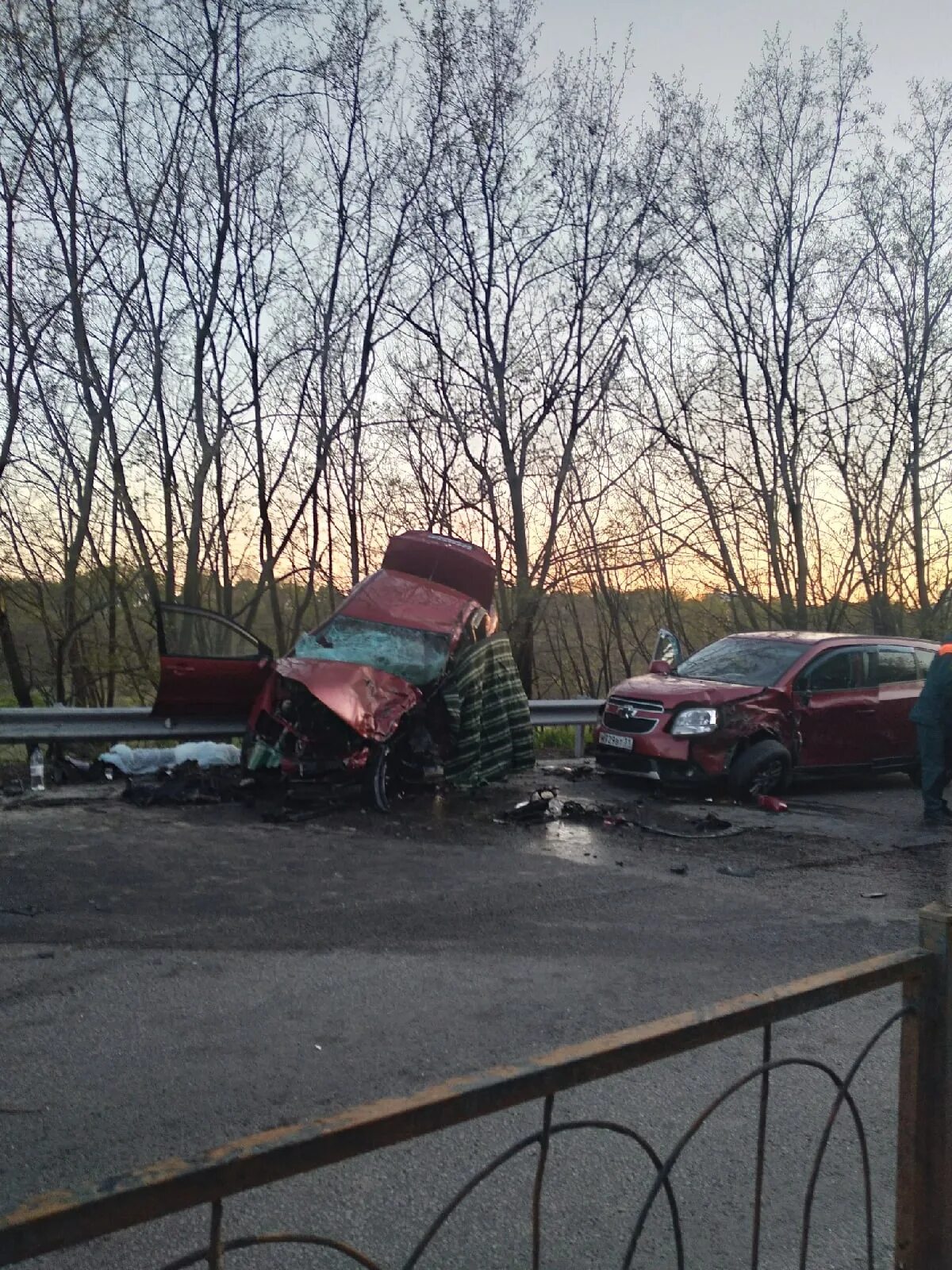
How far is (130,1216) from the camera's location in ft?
3.99

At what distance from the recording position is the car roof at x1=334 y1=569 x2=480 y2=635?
11078 mm

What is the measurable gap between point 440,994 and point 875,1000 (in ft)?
6.89

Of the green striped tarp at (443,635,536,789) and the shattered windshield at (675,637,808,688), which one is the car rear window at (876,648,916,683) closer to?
the shattered windshield at (675,637,808,688)

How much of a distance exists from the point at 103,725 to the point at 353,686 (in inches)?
110

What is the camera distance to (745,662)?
1235 cm

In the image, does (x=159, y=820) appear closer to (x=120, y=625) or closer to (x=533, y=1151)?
(x=533, y=1151)

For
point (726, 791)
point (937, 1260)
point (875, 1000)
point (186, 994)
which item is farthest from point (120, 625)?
point (937, 1260)

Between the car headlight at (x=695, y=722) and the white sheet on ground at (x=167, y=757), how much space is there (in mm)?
4394

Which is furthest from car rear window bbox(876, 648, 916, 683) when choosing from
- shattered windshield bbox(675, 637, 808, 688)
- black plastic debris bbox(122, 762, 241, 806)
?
black plastic debris bbox(122, 762, 241, 806)

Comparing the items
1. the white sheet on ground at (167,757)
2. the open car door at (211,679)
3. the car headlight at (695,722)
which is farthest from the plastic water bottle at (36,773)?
the car headlight at (695,722)

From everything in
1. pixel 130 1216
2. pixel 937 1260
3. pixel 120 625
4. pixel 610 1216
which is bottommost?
pixel 610 1216

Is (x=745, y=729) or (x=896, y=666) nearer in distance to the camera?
(x=745, y=729)

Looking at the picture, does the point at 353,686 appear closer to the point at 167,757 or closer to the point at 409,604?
the point at 409,604

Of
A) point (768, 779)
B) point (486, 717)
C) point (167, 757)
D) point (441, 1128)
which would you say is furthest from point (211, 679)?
point (441, 1128)
